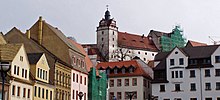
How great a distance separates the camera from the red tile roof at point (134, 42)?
175 m

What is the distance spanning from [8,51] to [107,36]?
11567cm

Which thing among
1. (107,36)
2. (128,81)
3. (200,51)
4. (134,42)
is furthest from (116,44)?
(200,51)

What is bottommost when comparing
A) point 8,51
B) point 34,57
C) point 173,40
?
point 34,57

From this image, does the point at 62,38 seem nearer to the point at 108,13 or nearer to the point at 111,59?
the point at 111,59

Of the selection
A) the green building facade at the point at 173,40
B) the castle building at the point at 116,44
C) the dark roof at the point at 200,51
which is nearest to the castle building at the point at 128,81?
the dark roof at the point at 200,51

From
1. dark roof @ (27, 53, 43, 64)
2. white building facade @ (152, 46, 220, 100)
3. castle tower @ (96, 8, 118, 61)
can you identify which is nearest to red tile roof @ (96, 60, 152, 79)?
white building facade @ (152, 46, 220, 100)

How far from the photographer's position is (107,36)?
172625 mm

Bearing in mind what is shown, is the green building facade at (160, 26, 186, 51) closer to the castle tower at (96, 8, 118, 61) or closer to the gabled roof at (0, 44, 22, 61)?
the castle tower at (96, 8, 118, 61)

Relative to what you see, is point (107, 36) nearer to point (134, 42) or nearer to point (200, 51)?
point (134, 42)

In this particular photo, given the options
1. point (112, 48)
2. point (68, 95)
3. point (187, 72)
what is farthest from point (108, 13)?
point (68, 95)

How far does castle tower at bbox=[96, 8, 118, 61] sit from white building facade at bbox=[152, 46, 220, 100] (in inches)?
3103

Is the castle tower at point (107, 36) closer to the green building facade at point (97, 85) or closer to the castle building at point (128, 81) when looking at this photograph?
the castle building at point (128, 81)

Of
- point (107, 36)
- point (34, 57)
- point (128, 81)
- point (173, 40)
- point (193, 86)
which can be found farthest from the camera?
point (173, 40)

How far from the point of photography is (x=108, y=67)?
330 feet
